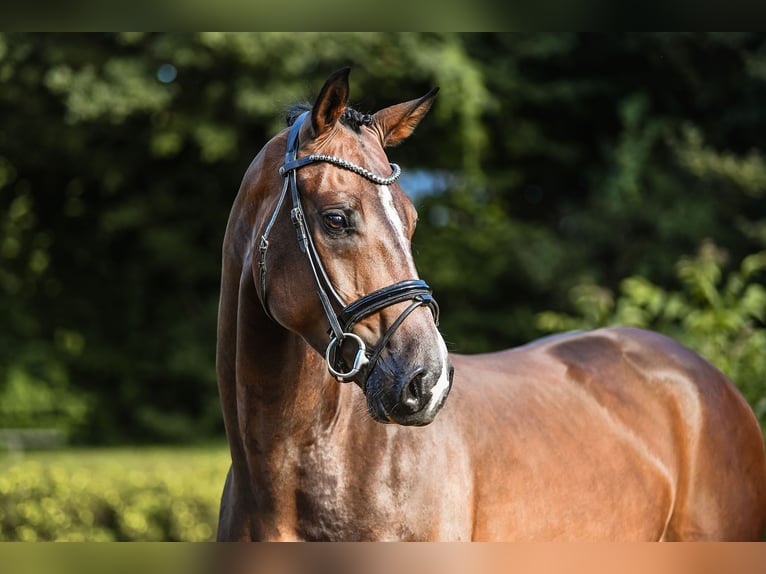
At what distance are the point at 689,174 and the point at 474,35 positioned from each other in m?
3.52

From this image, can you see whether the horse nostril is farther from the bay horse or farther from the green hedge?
the green hedge

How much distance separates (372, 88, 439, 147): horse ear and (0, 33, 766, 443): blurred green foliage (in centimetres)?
819

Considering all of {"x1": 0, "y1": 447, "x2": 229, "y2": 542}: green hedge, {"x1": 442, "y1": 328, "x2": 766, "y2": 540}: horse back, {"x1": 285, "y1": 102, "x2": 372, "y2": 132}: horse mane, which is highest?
{"x1": 285, "y1": 102, "x2": 372, "y2": 132}: horse mane

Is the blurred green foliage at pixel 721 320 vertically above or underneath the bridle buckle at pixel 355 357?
underneath

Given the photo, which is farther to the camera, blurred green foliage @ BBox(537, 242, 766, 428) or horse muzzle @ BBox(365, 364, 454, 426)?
blurred green foliage @ BBox(537, 242, 766, 428)

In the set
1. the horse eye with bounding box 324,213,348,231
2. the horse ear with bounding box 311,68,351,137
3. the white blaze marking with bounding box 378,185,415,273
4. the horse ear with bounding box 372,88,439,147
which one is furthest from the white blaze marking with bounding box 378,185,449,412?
the horse ear with bounding box 372,88,439,147

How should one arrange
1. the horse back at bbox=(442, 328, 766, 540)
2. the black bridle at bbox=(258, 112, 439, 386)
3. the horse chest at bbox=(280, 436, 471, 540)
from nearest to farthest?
the black bridle at bbox=(258, 112, 439, 386) < the horse chest at bbox=(280, 436, 471, 540) < the horse back at bbox=(442, 328, 766, 540)

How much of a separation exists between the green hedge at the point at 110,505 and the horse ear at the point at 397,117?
19.5 ft

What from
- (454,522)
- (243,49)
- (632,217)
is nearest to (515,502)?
(454,522)

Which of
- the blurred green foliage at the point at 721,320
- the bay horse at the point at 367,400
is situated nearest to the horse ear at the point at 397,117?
the bay horse at the point at 367,400

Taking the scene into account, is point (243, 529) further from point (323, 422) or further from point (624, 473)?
point (624, 473)

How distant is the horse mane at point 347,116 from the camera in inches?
102

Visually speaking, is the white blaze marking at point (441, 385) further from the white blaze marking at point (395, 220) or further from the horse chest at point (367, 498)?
the horse chest at point (367, 498)

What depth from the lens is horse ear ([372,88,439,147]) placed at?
2.77m
